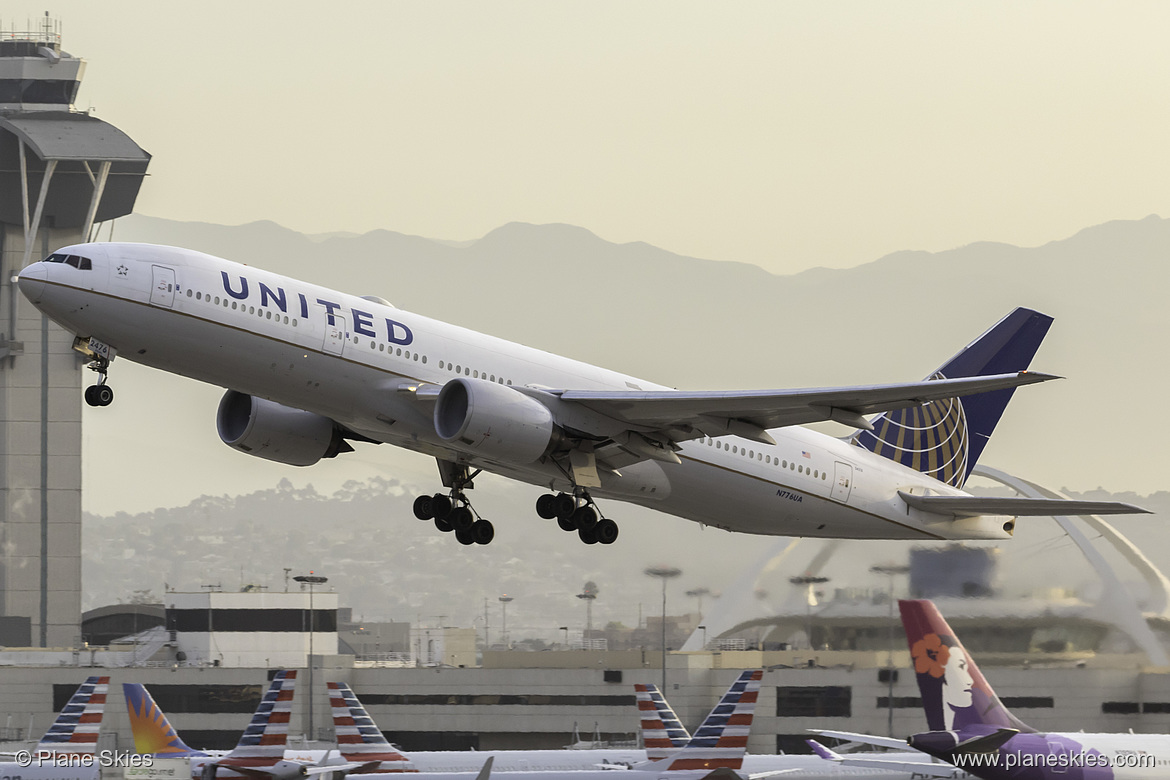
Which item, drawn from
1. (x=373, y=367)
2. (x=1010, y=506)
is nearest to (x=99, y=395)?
(x=373, y=367)

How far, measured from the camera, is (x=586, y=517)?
3047 centimetres

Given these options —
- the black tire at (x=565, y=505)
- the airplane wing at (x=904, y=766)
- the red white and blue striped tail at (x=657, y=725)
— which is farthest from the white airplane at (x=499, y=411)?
the red white and blue striped tail at (x=657, y=725)

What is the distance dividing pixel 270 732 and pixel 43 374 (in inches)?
2626

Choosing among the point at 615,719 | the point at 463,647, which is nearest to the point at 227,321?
the point at 615,719

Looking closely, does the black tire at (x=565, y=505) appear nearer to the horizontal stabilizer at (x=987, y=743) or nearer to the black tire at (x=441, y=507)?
the black tire at (x=441, y=507)

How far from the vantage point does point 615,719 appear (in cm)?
5884

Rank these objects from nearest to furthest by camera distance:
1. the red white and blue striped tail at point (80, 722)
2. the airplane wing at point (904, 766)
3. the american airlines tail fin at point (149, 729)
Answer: the airplane wing at point (904, 766)
the red white and blue striped tail at point (80, 722)
the american airlines tail fin at point (149, 729)

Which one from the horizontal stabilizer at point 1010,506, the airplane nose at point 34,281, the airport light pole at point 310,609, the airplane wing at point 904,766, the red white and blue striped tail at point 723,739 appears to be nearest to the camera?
the airplane nose at point 34,281

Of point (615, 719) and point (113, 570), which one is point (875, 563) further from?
point (113, 570)

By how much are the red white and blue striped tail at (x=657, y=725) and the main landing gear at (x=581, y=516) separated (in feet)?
20.4

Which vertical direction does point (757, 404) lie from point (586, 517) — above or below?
above

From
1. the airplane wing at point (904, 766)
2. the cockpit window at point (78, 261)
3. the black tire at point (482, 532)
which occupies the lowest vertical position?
the airplane wing at point (904, 766)

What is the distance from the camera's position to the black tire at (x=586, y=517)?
30.5 meters

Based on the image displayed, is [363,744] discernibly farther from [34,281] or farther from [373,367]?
[34,281]
